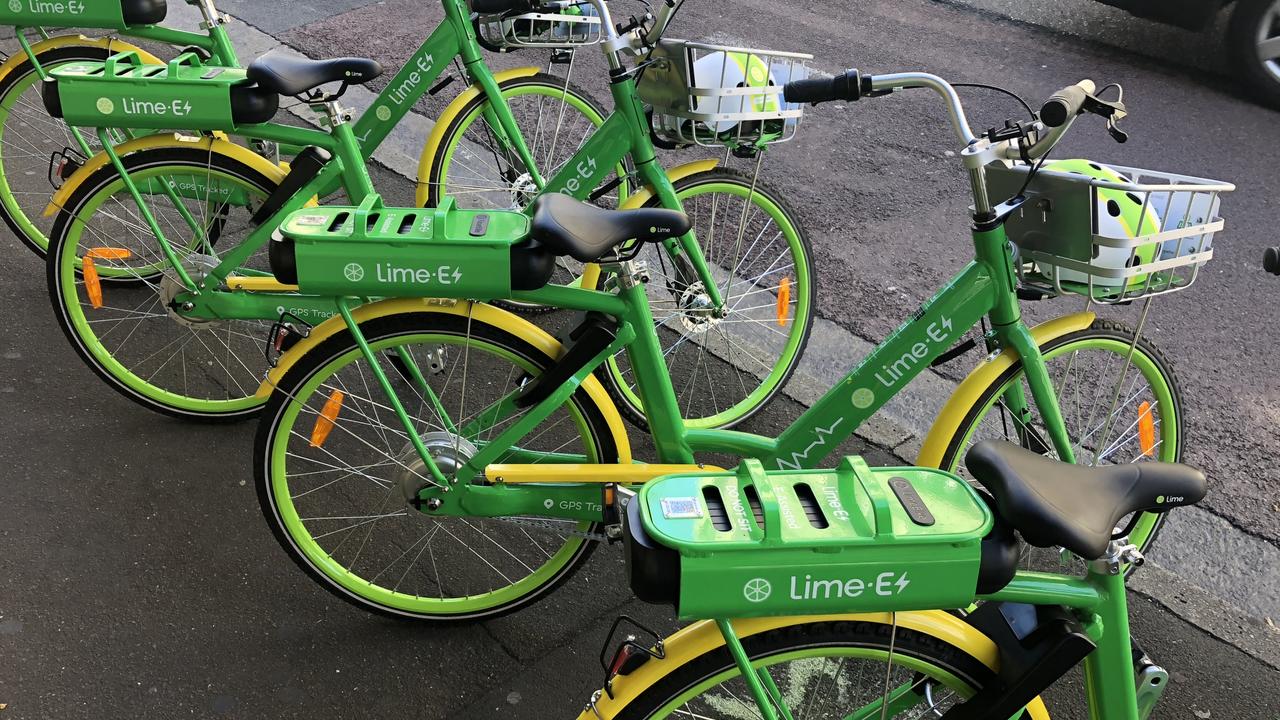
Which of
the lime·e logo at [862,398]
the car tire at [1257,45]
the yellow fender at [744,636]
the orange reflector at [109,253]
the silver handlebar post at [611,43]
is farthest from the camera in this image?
the car tire at [1257,45]

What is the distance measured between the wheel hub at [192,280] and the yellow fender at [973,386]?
2.38 metres

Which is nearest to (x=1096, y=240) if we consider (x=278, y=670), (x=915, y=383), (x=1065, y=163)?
(x=1065, y=163)

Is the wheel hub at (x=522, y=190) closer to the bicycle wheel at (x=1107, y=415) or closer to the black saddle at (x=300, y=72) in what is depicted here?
the black saddle at (x=300, y=72)

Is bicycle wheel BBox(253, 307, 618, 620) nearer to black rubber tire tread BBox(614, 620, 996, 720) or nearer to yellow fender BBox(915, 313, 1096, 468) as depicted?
yellow fender BBox(915, 313, 1096, 468)

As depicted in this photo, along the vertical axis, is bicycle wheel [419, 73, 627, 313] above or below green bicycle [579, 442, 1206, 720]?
below

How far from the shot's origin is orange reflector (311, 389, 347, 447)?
2799 mm


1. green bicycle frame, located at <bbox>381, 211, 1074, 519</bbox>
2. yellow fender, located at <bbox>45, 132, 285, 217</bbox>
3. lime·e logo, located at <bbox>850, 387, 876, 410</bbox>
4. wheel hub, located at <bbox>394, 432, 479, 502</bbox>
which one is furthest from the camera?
yellow fender, located at <bbox>45, 132, 285, 217</bbox>

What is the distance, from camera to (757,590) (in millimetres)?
1576

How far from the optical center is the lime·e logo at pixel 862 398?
8.63 ft

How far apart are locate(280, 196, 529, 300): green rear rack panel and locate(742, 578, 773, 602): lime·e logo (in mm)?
1122

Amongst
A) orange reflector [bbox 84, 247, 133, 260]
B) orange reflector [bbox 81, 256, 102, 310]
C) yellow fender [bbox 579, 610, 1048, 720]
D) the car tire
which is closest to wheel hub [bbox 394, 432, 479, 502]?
yellow fender [bbox 579, 610, 1048, 720]

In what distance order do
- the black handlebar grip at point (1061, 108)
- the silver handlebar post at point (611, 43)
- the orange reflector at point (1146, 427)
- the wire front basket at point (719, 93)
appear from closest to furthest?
the black handlebar grip at point (1061, 108) < the orange reflector at point (1146, 427) < the wire front basket at point (719, 93) < the silver handlebar post at point (611, 43)

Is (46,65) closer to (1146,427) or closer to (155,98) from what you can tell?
(155,98)

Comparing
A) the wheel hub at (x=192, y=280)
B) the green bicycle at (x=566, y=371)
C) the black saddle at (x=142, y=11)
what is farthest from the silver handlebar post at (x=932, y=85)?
the black saddle at (x=142, y=11)
